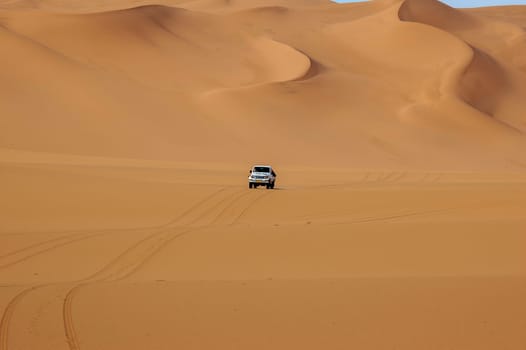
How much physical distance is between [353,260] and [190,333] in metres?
5.45

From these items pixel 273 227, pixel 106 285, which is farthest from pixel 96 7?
pixel 106 285

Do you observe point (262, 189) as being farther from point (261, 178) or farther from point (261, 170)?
point (261, 170)

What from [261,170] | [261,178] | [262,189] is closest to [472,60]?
[261,170]

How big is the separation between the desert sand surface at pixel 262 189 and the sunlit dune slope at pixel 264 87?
180mm

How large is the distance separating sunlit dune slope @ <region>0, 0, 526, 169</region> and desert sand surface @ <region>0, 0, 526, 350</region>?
0.18m

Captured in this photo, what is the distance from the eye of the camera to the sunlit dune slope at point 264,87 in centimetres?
4488

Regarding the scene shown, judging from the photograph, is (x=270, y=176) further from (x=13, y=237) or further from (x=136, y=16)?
(x=136, y=16)

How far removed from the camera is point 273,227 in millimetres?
15922

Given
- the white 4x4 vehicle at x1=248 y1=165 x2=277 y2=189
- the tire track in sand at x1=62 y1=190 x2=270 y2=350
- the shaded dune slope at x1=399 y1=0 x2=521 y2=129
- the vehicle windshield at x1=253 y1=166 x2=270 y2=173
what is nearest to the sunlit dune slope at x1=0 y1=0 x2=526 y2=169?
the shaded dune slope at x1=399 y1=0 x2=521 y2=129

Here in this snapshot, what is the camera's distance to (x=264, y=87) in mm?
52562

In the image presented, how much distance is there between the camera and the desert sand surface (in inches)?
295

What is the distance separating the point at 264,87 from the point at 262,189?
26.8 metres

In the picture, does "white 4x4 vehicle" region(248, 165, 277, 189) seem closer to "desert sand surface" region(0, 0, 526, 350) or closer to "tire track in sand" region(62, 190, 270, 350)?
"desert sand surface" region(0, 0, 526, 350)

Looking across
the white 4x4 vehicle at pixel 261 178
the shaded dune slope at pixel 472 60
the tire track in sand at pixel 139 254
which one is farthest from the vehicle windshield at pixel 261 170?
the shaded dune slope at pixel 472 60
